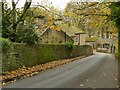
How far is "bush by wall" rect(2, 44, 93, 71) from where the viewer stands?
1972cm

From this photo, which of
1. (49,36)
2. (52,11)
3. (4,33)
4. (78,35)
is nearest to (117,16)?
(4,33)

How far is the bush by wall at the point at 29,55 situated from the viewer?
19.7m

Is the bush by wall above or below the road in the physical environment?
above

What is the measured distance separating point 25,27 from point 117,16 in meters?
10.7

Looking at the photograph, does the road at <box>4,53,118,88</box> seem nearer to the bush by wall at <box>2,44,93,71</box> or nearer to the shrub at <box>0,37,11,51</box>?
the bush by wall at <box>2,44,93,71</box>

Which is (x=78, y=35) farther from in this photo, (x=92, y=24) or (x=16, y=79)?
(x=16, y=79)

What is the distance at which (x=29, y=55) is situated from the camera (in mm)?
24641

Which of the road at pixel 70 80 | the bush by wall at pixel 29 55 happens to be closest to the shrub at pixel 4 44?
the bush by wall at pixel 29 55

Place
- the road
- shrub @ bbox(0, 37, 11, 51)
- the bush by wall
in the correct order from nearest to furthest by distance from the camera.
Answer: the road → shrub @ bbox(0, 37, 11, 51) → the bush by wall

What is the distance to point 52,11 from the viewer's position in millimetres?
31047

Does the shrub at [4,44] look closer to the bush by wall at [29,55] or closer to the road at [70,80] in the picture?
the bush by wall at [29,55]

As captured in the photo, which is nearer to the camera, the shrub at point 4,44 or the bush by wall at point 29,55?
the shrub at point 4,44

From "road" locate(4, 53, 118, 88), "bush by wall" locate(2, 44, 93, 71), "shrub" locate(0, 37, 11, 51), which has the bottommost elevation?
"road" locate(4, 53, 118, 88)

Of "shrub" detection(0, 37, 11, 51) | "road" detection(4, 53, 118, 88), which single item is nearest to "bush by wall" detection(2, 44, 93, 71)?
"shrub" detection(0, 37, 11, 51)
